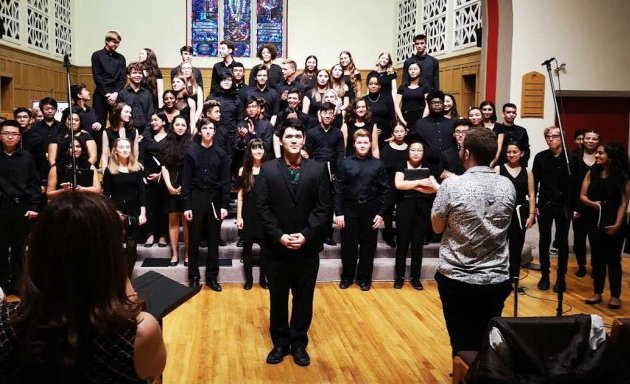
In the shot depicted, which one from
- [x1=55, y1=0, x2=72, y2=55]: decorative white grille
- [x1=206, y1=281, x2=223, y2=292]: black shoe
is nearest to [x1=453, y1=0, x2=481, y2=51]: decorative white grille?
[x1=206, y1=281, x2=223, y2=292]: black shoe

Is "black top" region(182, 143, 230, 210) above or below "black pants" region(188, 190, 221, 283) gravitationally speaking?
above

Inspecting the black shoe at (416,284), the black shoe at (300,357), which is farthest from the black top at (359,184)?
the black shoe at (300,357)

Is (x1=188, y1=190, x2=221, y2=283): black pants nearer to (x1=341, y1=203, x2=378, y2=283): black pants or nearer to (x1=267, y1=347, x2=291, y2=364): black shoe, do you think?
(x1=341, y1=203, x2=378, y2=283): black pants

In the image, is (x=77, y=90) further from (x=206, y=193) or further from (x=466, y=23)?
(x=466, y=23)

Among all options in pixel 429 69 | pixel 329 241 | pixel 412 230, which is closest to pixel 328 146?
pixel 329 241

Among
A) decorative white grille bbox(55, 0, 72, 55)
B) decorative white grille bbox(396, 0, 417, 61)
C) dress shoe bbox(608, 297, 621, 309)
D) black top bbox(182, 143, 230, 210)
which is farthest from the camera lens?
decorative white grille bbox(396, 0, 417, 61)

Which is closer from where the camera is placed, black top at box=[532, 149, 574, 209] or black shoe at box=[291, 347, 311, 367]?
black shoe at box=[291, 347, 311, 367]

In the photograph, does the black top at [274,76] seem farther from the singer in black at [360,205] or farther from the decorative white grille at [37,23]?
the decorative white grille at [37,23]

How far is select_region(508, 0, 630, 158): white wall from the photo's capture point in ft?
29.7

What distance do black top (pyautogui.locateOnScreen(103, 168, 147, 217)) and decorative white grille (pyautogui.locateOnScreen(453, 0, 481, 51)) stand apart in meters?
6.08

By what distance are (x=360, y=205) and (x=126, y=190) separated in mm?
2347

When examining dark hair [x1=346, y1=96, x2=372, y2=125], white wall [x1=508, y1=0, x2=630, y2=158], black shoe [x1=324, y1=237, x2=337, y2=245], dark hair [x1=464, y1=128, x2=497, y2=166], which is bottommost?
black shoe [x1=324, y1=237, x2=337, y2=245]

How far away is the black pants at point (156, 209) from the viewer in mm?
7094

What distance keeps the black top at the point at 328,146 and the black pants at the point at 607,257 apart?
2704 millimetres
